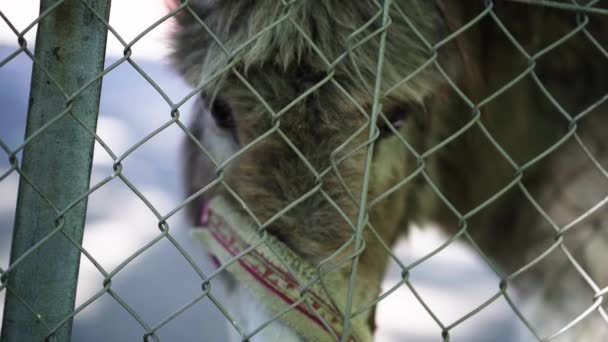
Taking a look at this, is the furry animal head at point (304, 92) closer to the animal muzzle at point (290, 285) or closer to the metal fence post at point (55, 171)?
the animal muzzle at point (290, 285)

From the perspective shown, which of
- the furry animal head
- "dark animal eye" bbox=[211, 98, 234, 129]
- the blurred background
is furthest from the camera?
the blurred background

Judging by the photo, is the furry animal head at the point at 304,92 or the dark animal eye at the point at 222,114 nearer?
the furry animal head at the point at 304,92

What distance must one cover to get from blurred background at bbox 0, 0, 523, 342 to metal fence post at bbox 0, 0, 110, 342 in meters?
2.33

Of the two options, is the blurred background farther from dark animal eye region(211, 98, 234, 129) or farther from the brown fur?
dark animal eye region(211, 98, 234, 129)

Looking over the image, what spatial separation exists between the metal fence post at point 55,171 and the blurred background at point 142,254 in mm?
2329

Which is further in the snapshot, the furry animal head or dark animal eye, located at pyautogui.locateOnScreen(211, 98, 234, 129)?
dark animal eye, located at pyautogui.locateOnScreen(211, 98, 234, 129)

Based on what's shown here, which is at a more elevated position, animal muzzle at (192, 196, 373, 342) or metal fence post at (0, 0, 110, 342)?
metal fence post at (0, 0, 110, 342)

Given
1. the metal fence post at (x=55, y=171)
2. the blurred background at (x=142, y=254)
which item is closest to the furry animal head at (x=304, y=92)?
the metal fence post at (x=55, y=171)

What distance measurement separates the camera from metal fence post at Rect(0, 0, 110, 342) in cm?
151

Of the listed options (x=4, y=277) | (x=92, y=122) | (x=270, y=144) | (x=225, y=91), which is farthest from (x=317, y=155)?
(x=4, y=277)

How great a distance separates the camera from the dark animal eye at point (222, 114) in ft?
7.48

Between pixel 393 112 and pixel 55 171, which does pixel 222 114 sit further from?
pixel 55 171

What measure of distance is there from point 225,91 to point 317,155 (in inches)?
14.8

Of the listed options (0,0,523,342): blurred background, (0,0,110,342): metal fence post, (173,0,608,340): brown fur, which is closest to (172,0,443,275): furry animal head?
(173,0,608,340): brown fur
